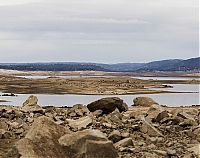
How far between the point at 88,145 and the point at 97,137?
48cm

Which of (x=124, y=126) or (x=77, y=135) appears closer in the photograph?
(x=77, y=135)

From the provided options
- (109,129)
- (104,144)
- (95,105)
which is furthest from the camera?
(95,105)

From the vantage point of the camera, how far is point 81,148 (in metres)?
10.7

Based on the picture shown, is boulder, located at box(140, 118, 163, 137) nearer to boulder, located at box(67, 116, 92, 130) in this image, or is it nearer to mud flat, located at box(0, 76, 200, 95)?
boulder, located at box(67, 116, 92, 130)

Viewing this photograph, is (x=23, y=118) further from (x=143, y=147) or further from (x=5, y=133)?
(x=143, y=147)

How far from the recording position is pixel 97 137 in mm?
10891

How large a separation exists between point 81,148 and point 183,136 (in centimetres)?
454

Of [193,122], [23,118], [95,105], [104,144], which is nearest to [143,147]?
[104,144]

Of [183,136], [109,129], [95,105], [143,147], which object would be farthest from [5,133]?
[95,105]

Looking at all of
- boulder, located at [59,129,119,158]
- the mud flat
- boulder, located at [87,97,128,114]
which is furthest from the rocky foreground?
the mud flat

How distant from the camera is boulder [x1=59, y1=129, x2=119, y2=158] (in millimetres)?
10461

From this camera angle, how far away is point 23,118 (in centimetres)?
1741

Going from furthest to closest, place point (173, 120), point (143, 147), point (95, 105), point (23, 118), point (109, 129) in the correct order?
point (95, 105)
point (23, 118)
point (173, 120)
point (109, 129)
point (143, 147)

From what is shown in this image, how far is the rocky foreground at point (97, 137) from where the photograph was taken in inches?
420
